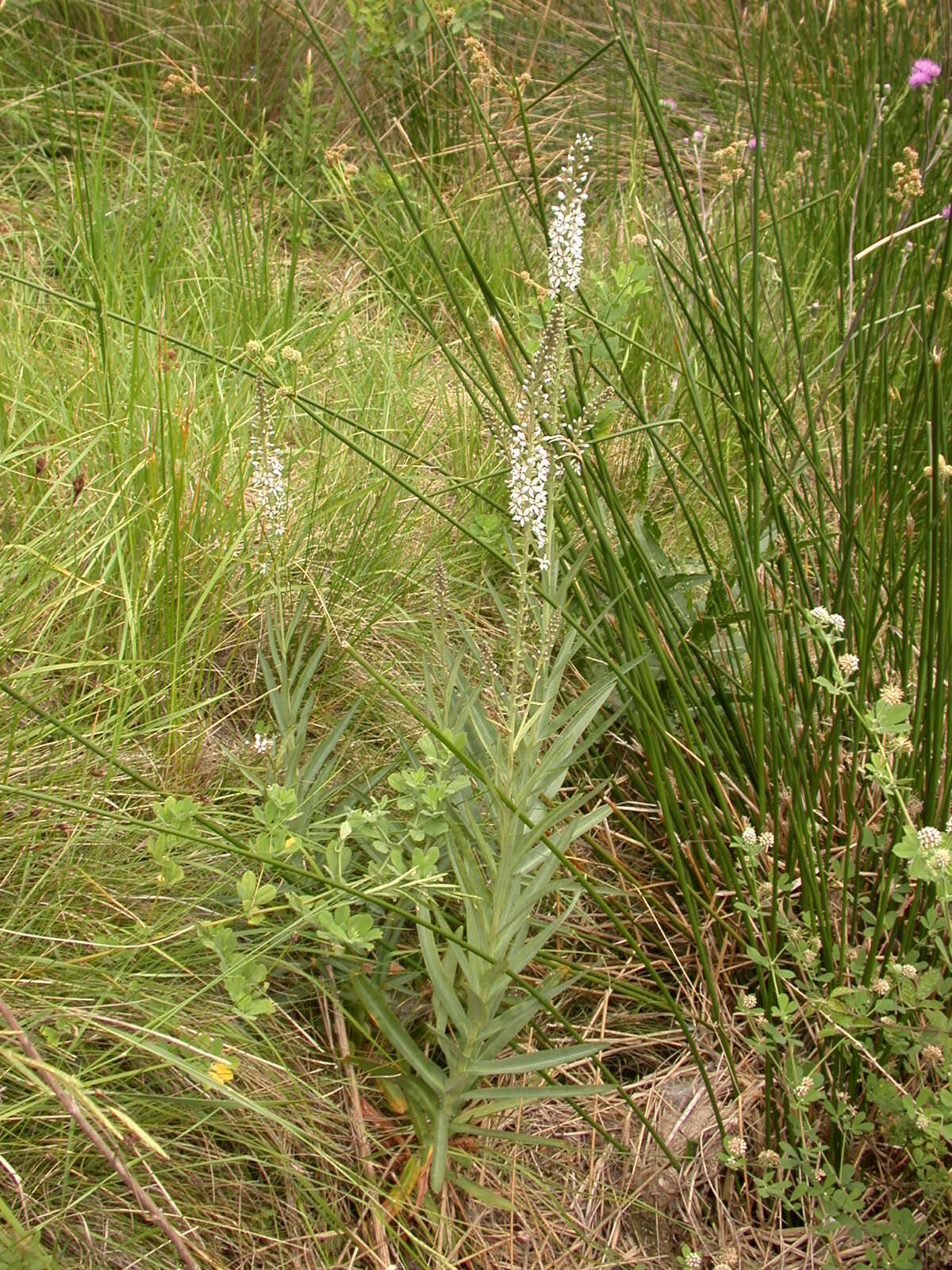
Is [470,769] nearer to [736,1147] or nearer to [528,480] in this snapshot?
[528,480]

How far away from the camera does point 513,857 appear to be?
150 centimetres

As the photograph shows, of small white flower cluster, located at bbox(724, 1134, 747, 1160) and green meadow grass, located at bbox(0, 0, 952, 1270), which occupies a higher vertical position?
green meadow grass, located at bbox(0, 0, 952, 1270)

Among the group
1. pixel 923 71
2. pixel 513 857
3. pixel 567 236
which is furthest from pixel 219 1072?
pixel 923 71

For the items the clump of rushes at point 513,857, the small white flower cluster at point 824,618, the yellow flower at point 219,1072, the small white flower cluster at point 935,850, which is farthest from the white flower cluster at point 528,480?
the yellow flower at point 219,1072

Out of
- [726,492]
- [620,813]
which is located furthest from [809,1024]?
[726,492]

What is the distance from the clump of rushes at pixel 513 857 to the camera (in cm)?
142

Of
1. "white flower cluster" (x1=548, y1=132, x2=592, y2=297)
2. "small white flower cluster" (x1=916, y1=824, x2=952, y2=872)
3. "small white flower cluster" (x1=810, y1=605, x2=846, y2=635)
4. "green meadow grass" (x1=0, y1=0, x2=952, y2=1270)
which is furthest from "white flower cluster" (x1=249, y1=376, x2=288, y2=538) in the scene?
"small white flower cluster" (x1=916, y1=824, x2=952, y2=872)

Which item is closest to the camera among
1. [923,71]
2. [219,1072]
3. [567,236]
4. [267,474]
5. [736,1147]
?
[219,1072]

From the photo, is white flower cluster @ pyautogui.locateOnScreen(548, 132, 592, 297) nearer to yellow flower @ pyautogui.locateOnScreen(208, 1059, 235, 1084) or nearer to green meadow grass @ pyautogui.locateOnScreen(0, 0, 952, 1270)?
green meadow grass @ pyautogui.locateOnScreen(0, 0, 952, 1270)

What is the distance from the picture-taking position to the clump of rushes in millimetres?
1415

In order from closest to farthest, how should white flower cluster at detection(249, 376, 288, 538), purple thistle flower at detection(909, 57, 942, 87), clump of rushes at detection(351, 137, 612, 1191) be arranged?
1. clump of rushes at detection(351, 137, 612, 1191)
2. white flower cluster at detection(249, 376, 288, 538)
3. purple thistle flower at detection(909, 57, 942, 87)

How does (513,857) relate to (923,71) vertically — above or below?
below

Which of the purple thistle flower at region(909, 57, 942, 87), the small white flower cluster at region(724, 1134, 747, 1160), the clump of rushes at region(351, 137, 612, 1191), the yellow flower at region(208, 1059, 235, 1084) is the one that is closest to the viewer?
the yellow flower at region(208, 1059, 235, 1084)

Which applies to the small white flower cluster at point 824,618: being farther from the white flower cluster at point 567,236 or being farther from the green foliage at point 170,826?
the green foliage at point 170,826
